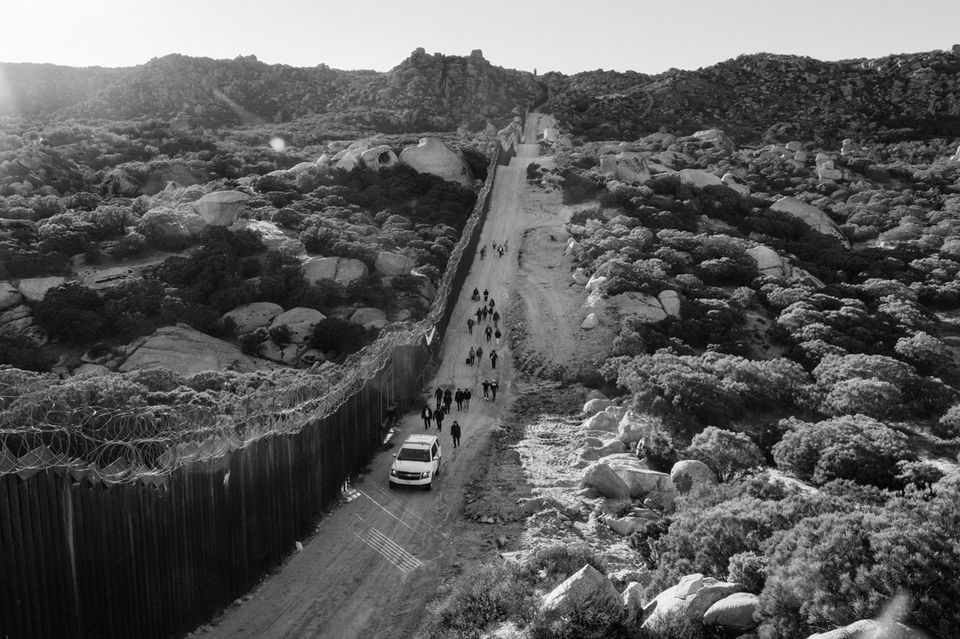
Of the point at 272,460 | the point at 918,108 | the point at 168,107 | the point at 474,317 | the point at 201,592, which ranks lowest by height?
the point at 474,317

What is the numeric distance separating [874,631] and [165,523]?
9655 millimetres

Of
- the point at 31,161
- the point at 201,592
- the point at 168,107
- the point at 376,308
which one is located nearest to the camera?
the point at 201,592

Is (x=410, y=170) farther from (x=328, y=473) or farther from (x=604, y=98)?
(x=604, y=98)

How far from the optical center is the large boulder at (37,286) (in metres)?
35.5

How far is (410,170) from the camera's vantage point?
216 feet

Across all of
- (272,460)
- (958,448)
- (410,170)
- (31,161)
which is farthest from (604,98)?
(272,460)

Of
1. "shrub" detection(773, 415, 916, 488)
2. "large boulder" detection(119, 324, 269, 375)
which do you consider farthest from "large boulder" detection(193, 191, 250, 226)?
"shrub" detection(773, 415, 916, 488)

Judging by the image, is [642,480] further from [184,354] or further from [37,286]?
[37,286]

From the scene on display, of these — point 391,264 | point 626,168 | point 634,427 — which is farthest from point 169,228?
point 626,168

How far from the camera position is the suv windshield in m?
20.2

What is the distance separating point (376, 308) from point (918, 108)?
338 ft

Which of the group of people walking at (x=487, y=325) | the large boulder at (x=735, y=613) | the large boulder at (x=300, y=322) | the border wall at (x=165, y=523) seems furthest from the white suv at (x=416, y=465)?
the large boulder at (x=300, y=322)

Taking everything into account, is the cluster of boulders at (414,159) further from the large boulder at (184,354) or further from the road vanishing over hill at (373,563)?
the road vanishing over hill at (373,563)

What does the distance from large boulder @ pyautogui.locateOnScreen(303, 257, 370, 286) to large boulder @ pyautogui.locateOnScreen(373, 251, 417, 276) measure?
4.48 feet
